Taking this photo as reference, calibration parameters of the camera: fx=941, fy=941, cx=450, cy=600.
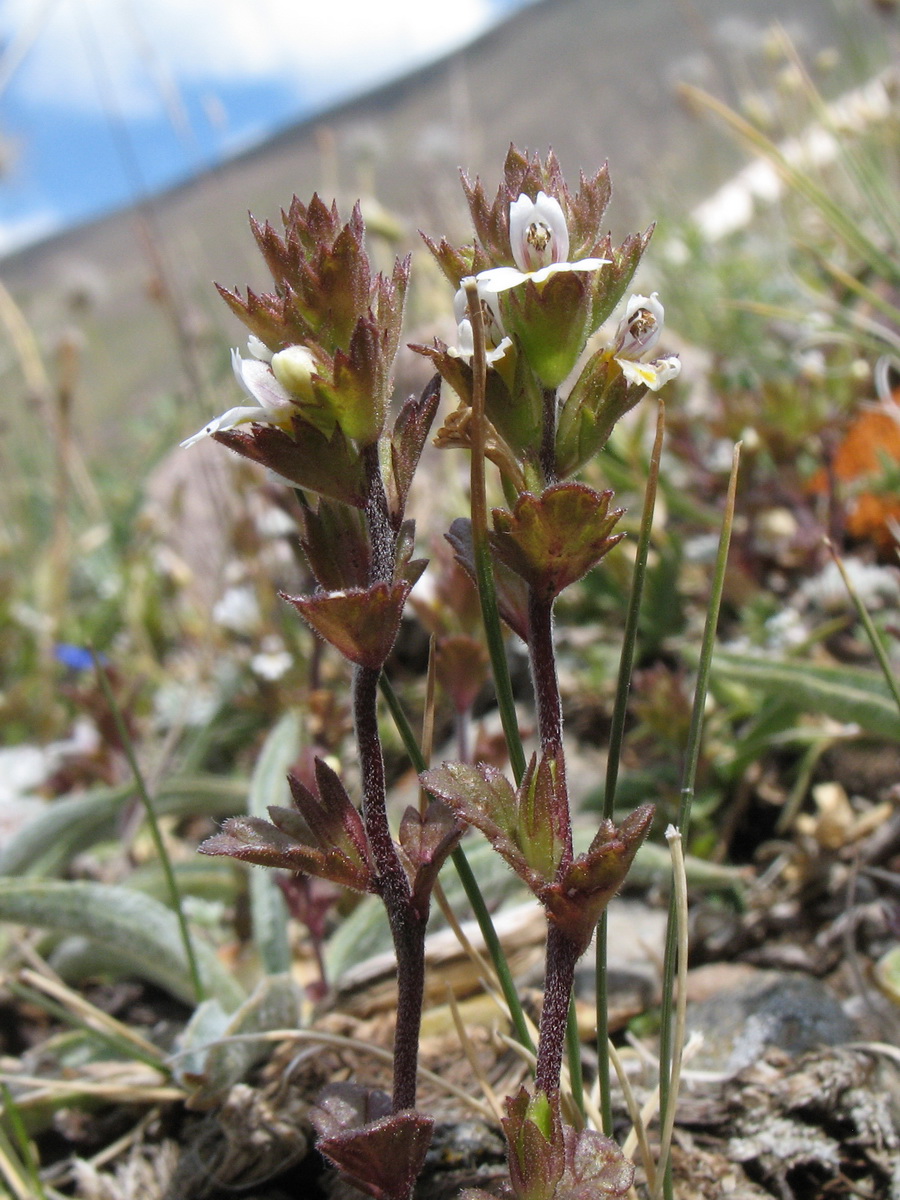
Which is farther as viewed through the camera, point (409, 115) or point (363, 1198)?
point (409, 115)

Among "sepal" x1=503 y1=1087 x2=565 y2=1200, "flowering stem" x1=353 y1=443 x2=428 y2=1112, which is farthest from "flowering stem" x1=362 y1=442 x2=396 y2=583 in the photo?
"sepal" x1=503 y1=1087 x2=565 y2=1200

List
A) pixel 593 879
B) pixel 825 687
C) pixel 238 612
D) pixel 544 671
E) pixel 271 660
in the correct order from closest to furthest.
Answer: pixel 593 879 < pixel 544 671 < pixel 825 687 < pixel 271 660 < pixel 238 612

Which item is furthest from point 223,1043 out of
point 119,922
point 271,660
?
point 271,660

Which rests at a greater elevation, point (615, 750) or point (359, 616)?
point (359, 616)

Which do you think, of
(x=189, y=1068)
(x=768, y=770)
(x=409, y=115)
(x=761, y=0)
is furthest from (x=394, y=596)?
(x=409, y=115)

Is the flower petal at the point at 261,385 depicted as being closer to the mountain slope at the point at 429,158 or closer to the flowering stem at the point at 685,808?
the flowering stem at the point at 685,808

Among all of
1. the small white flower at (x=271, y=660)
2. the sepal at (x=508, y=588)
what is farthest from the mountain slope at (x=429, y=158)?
the sepal at (x=508, y=588)

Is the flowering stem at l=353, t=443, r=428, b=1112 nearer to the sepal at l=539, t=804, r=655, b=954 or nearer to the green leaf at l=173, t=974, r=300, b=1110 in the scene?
the sepal at l=539, t=804, r=655, b=954

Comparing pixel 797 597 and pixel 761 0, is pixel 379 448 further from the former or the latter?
pixel 761 0

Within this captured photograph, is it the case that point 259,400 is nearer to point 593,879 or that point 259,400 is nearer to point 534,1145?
point 593,879
